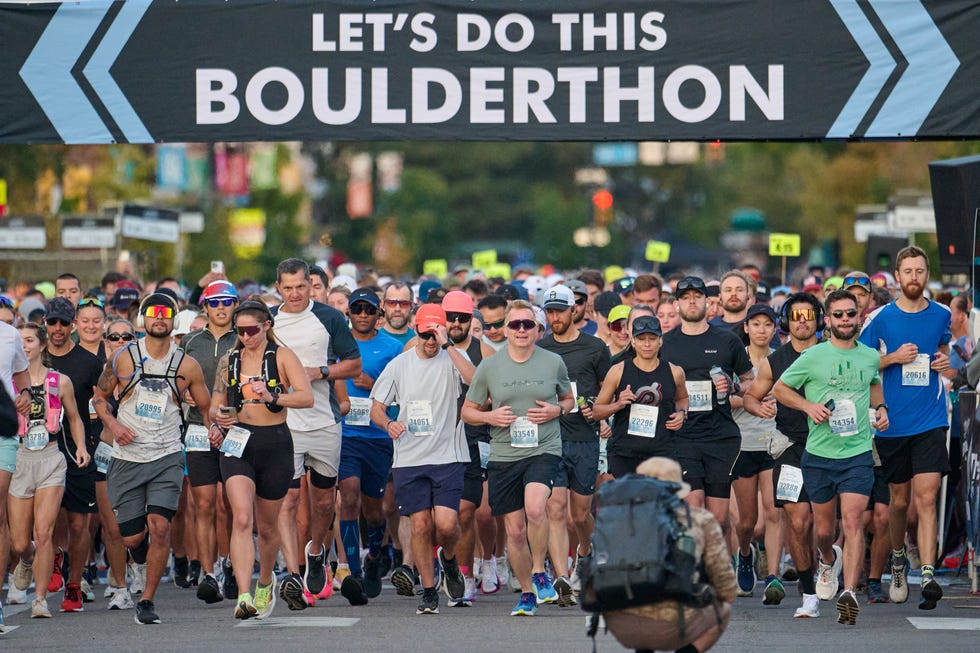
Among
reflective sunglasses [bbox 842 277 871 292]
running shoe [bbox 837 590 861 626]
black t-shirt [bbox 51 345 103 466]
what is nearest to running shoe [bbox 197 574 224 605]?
black t-shirt [bbox 51 345 103 466]

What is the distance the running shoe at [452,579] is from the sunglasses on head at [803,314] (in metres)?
3.04

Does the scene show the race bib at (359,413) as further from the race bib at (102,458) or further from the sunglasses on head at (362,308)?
the race bib at (102,458)

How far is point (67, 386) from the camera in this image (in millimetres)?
14336

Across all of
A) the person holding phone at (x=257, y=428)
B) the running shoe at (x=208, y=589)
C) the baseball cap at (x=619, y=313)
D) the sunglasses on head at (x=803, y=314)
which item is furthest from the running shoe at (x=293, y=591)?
the sunglasses on head at (x=803, y=314)

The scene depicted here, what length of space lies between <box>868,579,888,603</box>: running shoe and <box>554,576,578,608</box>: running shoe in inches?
86.5

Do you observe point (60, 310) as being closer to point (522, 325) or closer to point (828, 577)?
point (522, 325)

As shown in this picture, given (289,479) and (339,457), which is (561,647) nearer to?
(289,479)

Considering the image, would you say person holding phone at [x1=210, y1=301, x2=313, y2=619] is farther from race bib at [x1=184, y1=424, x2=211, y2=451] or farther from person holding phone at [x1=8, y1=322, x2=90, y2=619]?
person holding phone at [x1=8, y1=322, x2=90, y2=619]

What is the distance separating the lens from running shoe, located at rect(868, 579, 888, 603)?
14664 millimetres

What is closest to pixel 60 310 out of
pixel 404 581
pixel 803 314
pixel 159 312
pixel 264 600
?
pixel 159 312

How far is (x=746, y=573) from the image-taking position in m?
15.5

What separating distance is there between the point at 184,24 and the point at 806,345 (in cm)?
531

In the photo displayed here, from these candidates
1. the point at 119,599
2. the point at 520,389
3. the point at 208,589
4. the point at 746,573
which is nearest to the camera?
the point at 520,389

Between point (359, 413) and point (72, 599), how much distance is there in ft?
8.49
